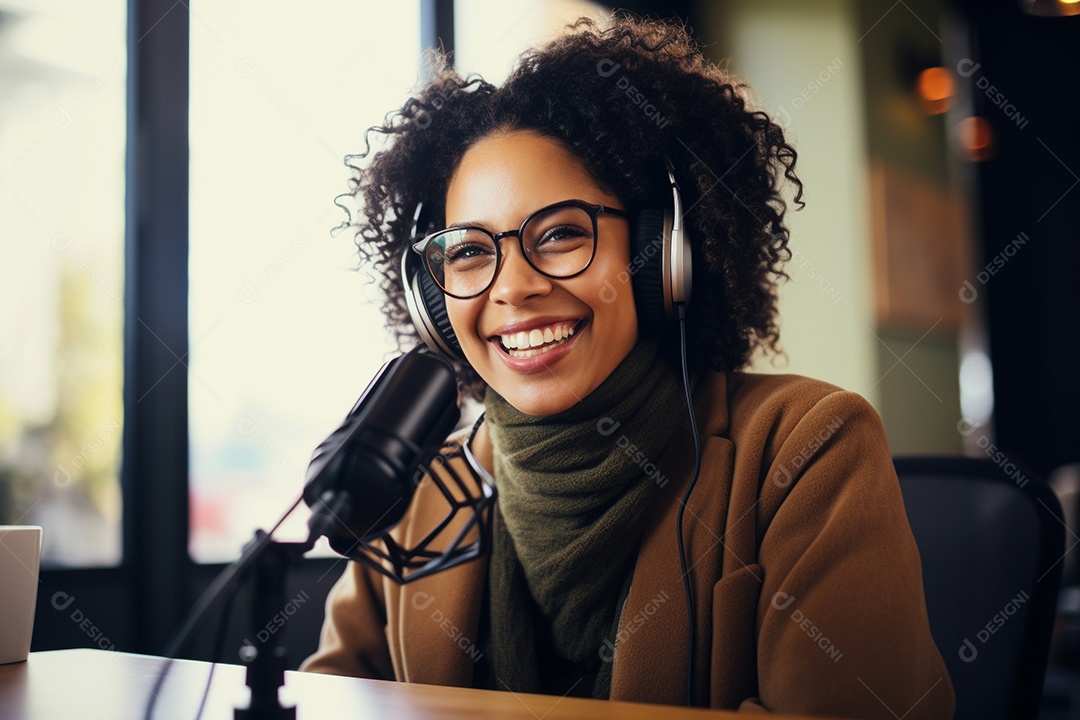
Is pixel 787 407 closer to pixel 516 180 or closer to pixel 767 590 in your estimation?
pixel 767 590

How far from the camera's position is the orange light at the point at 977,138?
479cm

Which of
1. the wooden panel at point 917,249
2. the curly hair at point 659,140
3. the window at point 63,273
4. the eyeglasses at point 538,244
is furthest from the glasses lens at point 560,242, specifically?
the wooden panel at point 917,249

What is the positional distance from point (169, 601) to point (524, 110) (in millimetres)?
1552

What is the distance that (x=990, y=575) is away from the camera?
1111 mm

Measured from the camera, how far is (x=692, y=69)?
141cm

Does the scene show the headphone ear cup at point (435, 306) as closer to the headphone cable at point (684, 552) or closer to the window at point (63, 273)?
the headphone cable at point (684, 552)

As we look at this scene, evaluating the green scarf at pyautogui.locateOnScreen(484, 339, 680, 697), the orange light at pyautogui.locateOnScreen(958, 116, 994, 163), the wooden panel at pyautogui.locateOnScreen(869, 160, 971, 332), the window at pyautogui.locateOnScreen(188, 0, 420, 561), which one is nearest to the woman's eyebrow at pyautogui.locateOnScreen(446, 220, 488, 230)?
the green scarf at pyautogui.locateOnScreen(484, 339, 680, 697)

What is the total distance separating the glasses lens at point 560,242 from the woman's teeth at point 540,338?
0.07 metres

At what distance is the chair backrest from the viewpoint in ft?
3.44

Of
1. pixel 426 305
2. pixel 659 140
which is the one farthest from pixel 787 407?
pixel 426 305

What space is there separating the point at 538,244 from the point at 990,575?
0.67 meters

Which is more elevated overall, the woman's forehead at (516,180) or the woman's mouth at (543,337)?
the woman's forehead at (516,180)

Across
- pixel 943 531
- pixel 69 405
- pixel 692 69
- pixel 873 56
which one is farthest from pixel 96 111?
pixel 873 56

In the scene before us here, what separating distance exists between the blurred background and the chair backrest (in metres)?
0.05
